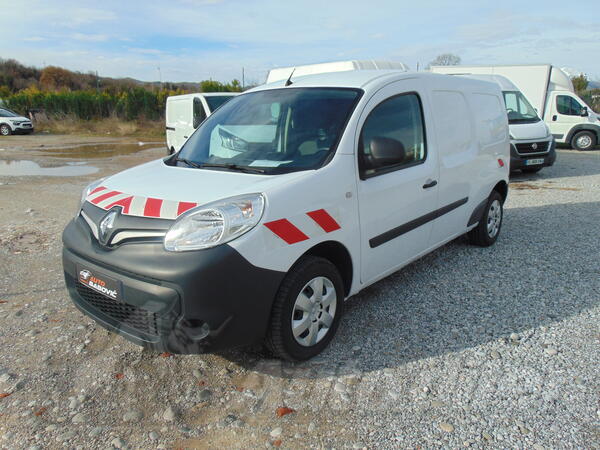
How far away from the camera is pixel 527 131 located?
33.2ft

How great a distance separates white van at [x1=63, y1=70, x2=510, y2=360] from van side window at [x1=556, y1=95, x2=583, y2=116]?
12637 millimetres

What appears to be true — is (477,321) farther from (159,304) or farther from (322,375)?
(159,304)

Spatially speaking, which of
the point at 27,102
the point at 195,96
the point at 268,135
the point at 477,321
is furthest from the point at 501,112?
the point at 27,102

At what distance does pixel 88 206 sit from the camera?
303cm

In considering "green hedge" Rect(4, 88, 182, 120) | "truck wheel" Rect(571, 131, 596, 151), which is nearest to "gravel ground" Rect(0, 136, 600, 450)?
"truck wheel" Rect(571, 131, 596, 151)

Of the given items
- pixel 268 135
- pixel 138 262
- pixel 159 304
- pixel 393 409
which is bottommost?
pixel 393 409

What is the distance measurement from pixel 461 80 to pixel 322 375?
3.24m

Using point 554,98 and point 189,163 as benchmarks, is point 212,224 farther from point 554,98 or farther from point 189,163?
point 554,98

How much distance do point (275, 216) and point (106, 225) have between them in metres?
1.01

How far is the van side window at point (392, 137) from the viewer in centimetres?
316

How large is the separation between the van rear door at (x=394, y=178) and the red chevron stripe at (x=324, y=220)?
0.98 ft

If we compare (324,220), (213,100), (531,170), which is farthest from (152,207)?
(531,170)

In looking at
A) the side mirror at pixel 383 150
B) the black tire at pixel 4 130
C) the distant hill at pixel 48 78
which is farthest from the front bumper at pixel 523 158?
the distant hill at pixel 48 78

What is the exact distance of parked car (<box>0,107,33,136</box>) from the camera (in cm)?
2319
